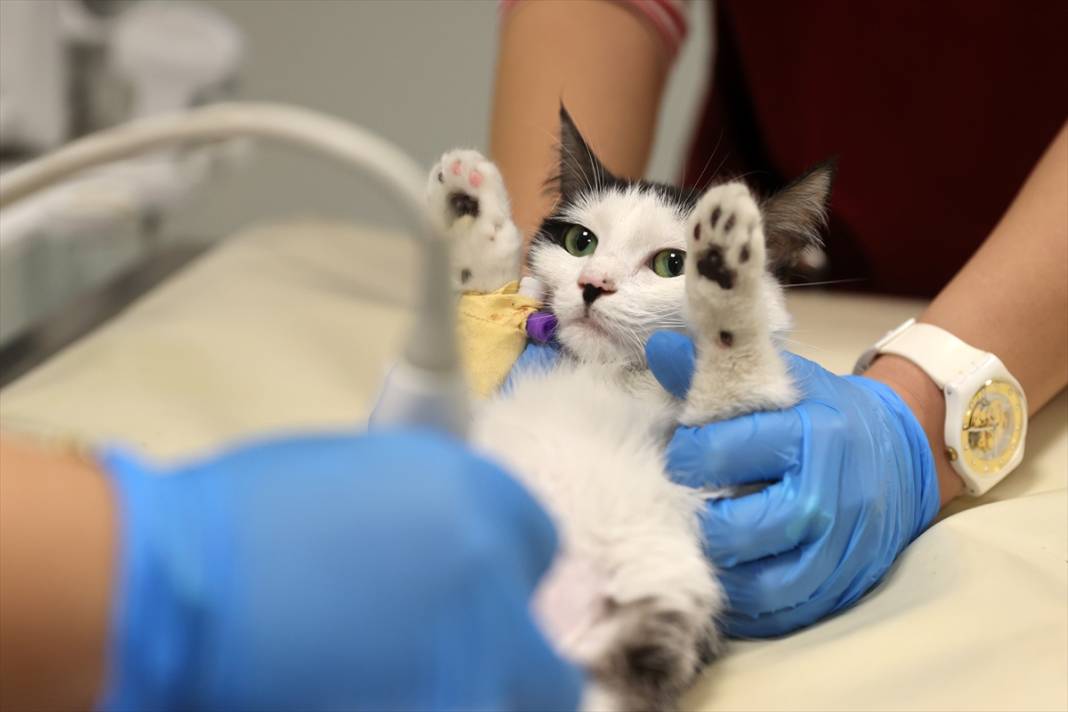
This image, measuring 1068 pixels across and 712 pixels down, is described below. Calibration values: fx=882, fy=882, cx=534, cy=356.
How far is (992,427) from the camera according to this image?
93 cm

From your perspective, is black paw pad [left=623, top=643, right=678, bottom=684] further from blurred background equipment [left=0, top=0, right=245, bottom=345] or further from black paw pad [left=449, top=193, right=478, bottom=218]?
blurred background equipment [left=0, top=0, right=245, bottom=345]

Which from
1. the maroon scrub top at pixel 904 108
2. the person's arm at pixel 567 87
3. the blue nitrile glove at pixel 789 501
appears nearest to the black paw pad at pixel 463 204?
the blue nitrile glove at pixel 789 501

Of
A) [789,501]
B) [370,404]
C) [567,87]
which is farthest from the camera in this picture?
[567,87]

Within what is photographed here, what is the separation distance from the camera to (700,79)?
205 centimetres

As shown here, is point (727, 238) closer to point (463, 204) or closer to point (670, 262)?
point (670, 262)

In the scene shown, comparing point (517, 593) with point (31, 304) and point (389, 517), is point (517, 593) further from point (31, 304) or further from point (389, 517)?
Answer: point (31, 304)

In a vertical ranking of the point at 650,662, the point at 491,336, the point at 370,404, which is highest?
the point at 491,336

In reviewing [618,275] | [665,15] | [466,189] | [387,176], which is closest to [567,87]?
[665,15]

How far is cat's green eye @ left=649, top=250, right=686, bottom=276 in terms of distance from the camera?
2.71ft

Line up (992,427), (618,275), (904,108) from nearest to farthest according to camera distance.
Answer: (618,275), (992,427), (904,108)

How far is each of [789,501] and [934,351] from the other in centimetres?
35

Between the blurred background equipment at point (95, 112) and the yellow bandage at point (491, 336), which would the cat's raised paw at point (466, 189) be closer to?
the yellow bandage at point (491, 336)

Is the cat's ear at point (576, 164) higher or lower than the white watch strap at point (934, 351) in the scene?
higher

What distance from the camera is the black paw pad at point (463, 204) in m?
0.91
